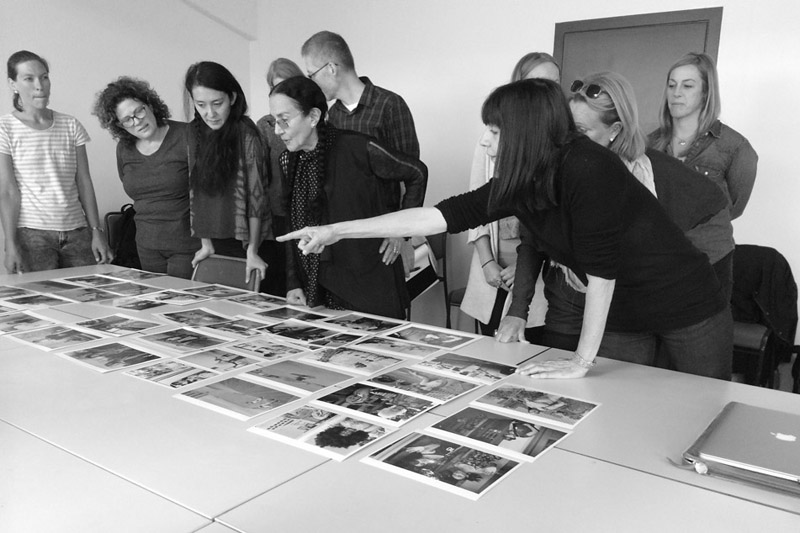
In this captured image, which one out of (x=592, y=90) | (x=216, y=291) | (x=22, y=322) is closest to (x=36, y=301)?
(x=22, y=322)

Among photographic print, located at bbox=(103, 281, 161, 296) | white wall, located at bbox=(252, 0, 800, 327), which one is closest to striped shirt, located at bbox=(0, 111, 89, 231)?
photographic print, located at bbox=(103, 281, 161, 296)

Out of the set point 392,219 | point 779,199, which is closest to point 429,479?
point 392,219

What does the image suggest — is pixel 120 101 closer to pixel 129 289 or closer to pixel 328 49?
pixel 129 289

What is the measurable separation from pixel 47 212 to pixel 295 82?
155cm

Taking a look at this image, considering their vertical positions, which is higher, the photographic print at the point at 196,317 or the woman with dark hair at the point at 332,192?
the woman with dark hair at the point at 332,192

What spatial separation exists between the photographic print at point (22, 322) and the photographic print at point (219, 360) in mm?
563

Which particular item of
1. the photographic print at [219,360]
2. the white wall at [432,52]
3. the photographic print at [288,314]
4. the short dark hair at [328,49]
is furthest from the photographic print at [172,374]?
the white wall at [432,52]

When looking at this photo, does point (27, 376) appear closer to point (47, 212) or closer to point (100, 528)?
point (100, 528)

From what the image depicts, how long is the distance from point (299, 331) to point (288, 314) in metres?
0.21

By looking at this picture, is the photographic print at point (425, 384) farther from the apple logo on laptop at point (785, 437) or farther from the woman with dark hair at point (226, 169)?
the woman with dark hair at point (226, 169)

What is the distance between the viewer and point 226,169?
7.75 ft

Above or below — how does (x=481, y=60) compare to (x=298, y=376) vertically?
above

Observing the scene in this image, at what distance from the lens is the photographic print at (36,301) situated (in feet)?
6.66

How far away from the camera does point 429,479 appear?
3.12ft
